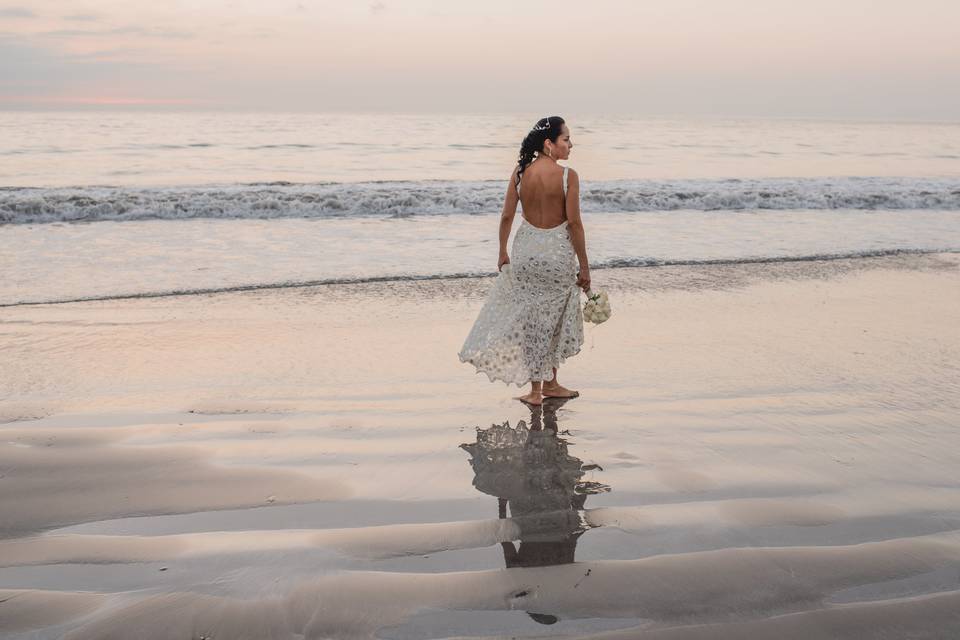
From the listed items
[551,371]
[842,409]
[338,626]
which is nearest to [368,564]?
[338,626]

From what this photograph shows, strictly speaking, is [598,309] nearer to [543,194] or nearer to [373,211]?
[543,194]

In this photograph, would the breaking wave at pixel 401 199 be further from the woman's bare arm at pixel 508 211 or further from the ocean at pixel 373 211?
the woman's bare arm at pixel 508 211

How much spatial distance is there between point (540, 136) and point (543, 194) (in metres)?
0.38

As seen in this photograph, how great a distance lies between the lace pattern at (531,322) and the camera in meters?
5.55

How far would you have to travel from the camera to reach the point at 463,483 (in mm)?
4047

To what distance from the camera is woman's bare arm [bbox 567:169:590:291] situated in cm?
534

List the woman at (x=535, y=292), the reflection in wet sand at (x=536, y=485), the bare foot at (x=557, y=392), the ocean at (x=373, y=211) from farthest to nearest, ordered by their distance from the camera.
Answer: the ocean at (x=373, y=211)
the bare foot at (x=557, y=392)
the woman at (x=535, y=292)
the reflection in wet sand at (x=536, y=485)

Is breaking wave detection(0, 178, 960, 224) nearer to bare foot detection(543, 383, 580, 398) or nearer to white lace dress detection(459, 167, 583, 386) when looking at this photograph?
white lace dress detection(459, 167, 583, 386)

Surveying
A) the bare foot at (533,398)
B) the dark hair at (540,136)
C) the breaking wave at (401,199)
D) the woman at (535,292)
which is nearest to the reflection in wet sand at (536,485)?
the bare foot at (533,398)

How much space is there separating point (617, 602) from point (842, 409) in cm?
295

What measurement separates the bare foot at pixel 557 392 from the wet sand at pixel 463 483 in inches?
7.4

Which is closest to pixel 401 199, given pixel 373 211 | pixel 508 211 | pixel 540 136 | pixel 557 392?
pixel 373 211

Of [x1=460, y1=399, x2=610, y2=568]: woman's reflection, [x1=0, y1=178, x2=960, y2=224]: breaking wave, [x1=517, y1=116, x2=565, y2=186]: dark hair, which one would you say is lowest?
[x1=460, y1=399, x2=610, y2=568]: woman's reflection

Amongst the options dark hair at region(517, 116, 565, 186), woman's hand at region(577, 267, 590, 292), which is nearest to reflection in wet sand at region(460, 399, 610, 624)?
woman's hand at region(577, 267, 590, 292)
